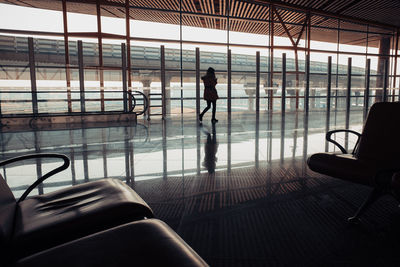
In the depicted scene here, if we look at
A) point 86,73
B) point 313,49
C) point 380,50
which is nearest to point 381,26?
point 380,50

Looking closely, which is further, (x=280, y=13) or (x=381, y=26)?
→ (x=381, y=26)

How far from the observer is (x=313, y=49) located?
13.4 m

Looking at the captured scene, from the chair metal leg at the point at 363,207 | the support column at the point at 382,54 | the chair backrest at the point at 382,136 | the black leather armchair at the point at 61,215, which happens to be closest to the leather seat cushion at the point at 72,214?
the black leather armchair at the point at 61,215

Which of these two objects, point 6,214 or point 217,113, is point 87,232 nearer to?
point 6,214

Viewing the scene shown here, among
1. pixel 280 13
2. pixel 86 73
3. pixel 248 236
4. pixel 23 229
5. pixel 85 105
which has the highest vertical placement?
pixel 280 13

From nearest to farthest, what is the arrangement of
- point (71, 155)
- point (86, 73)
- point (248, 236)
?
1. point (248, 236)
2. point (71, 155)
3. point (86, 73)

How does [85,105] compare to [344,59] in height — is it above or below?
below

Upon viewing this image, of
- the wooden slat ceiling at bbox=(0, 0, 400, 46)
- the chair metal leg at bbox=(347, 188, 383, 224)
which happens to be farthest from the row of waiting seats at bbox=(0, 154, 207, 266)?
the wooden slat ceiling at bbox=(0, 0, 400, 46)

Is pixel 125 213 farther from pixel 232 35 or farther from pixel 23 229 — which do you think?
pixel 232 35

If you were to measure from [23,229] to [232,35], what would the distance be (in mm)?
11913

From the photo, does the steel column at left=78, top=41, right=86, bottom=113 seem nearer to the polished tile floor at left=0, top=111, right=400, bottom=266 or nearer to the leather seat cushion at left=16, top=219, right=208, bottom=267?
the polished tile floor at left=0, top=111, right=400, bottom=266

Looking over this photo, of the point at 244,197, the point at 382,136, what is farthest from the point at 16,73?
the point at 382,136

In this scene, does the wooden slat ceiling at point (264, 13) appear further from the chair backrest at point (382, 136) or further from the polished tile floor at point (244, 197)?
the chair backrest at point (382, 136)

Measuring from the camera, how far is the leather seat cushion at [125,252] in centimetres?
85
